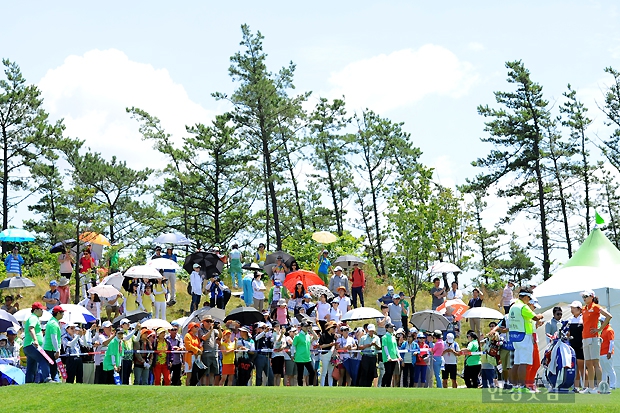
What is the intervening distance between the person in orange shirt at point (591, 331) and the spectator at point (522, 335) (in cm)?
101

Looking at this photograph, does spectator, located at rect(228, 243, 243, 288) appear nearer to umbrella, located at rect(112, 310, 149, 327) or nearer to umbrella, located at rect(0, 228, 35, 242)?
umbrella, located at rect(112, 310, 149, 327)

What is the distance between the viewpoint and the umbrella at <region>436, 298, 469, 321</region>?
2336 cm

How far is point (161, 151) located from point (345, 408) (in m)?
37.6

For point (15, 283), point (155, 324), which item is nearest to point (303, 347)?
point (155, 324)

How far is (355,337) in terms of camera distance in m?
20.5

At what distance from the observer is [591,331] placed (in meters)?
14.7

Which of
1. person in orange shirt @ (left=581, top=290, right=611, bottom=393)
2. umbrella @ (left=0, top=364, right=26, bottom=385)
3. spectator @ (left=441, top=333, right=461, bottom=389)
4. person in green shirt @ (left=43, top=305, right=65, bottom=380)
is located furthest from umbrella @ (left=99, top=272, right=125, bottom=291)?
person in orange shirt @ (left=581, top=290, right=611, bottom=393)

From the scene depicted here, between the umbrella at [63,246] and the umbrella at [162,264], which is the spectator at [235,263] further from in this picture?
the umbrella at [63,246]

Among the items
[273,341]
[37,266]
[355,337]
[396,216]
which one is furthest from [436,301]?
[37,266]

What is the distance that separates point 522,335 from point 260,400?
14.7ft

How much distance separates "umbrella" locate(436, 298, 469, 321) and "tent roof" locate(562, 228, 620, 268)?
3244 millimetres

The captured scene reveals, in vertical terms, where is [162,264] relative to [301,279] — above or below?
above

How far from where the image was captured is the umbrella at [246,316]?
21.8 metres

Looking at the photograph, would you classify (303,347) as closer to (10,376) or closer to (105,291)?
(10,376)
